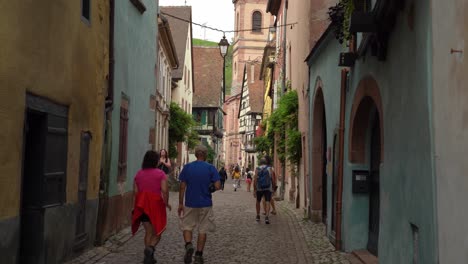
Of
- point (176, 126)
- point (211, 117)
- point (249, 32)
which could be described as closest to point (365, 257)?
point (176, 126)

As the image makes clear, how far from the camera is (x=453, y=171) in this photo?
4.73 m

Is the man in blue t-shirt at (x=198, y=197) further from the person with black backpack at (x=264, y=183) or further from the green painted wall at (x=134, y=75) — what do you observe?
the person with black backpack at (x=264, y=183)

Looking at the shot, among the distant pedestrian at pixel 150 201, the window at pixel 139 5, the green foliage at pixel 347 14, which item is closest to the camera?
the green foliage at pixel 347 14

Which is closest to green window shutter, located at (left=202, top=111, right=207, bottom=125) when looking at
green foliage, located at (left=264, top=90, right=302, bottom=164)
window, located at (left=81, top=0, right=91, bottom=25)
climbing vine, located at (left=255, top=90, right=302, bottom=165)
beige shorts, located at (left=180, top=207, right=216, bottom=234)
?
climbing vine, located at (left=255, top=90, right=302, bottom=165)

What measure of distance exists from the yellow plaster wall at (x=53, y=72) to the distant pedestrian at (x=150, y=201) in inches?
39.2

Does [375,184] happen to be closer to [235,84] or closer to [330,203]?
[330,203]

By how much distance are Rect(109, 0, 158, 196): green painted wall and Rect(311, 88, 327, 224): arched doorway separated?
14.2 ft

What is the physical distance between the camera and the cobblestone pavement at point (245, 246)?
386 inches

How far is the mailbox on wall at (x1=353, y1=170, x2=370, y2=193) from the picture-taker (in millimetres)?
10023

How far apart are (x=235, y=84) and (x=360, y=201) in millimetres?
80678

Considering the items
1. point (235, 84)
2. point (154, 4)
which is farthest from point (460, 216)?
point (235, 84)

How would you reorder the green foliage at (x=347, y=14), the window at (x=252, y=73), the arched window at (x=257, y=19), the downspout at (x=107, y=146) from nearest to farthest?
the green foliage at (x=347, y=14)
the downspout at (x=107, y=146)
the window at (x=252, y=73)
the arched window at (x=257, y=19)

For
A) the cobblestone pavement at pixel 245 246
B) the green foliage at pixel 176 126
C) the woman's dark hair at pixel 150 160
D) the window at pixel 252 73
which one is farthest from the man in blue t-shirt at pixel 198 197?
the window at pixel 252 73

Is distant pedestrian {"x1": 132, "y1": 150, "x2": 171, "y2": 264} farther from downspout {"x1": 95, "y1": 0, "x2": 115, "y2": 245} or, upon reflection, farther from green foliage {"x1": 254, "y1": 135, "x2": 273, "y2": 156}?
green foliage {"x1": 254, "y1": 135, "x2": 273, "y2": 156}
